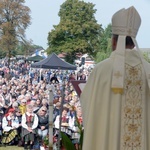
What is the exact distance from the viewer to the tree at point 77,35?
51031 mm

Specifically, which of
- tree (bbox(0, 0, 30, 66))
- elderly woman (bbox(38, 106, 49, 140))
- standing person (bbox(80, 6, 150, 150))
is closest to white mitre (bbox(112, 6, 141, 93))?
standing person (bbox(80, 6, 150, 150))

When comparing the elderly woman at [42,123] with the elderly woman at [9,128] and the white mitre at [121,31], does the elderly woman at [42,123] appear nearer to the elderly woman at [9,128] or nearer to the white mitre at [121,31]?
the elderly woman at [9,128]

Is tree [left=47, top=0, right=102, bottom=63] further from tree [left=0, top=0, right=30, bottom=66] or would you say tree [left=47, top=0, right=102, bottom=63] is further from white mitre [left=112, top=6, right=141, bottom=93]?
white mitre [left=112, top=6, right=141, bottom=93]

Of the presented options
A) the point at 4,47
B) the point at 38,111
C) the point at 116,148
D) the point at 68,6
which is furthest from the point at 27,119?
the point at 68,6

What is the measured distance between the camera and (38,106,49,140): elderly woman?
991 centimetres

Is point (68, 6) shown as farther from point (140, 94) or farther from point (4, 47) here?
point (140, 94)

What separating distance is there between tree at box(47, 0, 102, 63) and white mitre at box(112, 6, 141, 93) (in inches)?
1844

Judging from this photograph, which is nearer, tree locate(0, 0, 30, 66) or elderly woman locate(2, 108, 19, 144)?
elderly woman locate(2, 108, 19, 144)

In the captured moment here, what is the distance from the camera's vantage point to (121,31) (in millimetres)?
3283

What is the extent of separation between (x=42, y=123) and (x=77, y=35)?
140 ft

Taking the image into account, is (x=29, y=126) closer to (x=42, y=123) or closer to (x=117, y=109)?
(x=42, y=123)

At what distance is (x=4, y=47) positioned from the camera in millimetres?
49125

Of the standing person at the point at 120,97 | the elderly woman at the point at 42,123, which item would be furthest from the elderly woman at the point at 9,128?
the standing person at the point at 120,97

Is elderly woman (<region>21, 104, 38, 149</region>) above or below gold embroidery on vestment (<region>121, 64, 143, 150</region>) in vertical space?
below
